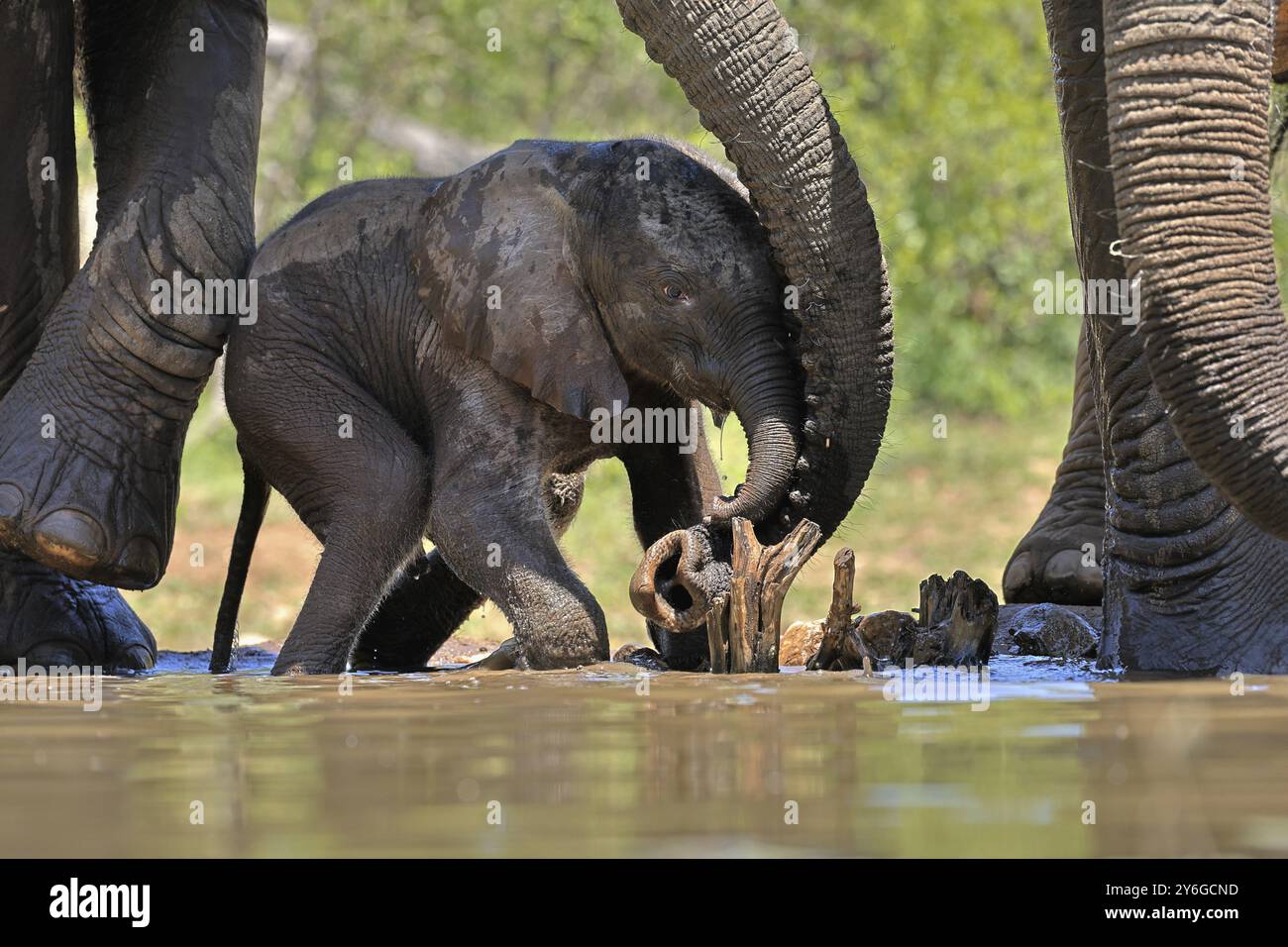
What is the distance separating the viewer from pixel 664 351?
208 inches

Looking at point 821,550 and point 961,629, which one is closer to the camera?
point 961,629

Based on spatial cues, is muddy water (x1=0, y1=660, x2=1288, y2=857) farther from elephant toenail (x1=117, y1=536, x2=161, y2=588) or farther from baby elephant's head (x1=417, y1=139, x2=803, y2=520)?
elephant toenail (x1=117, y1=536, x2=161, y2=588)

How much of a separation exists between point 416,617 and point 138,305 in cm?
123

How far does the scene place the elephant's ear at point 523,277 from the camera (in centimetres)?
524

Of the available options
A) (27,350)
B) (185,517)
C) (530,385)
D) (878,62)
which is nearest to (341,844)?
(530,385)

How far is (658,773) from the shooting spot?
300 cm

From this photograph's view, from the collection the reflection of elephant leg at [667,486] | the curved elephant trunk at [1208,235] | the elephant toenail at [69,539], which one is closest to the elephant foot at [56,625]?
the elephant toenail at [69,539]

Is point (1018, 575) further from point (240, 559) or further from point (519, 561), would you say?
point (240, 559)

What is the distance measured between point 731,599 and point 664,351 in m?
0.71

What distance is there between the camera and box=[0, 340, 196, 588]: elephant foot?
17.6ft

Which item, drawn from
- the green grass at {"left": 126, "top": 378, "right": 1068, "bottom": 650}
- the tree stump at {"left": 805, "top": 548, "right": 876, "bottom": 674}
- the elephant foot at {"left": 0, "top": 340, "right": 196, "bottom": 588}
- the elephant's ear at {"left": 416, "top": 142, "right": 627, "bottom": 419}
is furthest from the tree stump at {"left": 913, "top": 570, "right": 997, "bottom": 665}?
the green grass at {"left": 126, "top": 378, "right": 1068, "bottom": 650}

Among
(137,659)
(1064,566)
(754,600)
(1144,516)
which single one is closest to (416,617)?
(137,659)

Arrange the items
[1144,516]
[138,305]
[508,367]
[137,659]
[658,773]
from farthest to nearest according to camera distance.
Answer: [137,659]
[138,305]
[508,367]
[1144,516]
[658,773]
